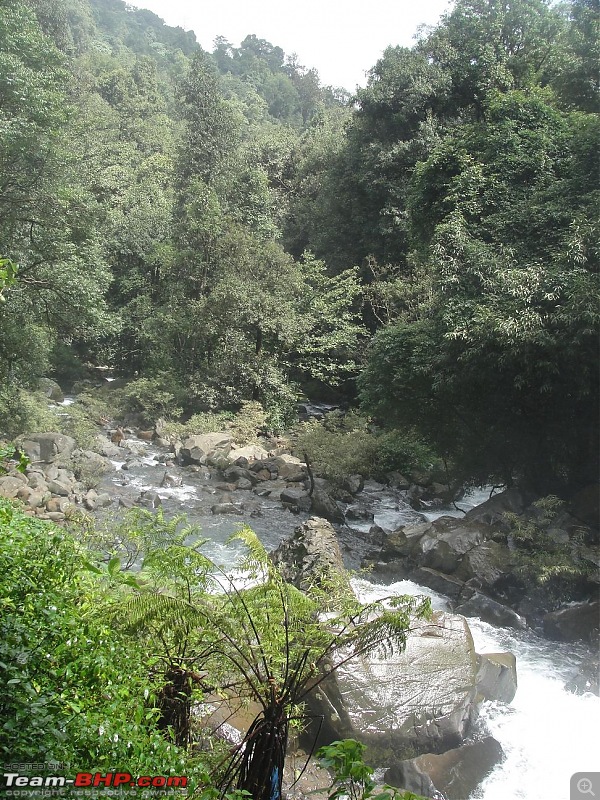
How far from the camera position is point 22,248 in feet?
45.9

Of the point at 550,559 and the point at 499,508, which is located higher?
the point at 499,508

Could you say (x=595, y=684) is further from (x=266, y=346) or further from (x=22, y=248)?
(x=266, y=346)

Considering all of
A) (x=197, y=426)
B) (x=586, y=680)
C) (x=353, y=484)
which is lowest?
(x=586, y=680)

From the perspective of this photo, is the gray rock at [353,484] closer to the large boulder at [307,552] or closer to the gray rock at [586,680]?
the large boulder at [307,552]

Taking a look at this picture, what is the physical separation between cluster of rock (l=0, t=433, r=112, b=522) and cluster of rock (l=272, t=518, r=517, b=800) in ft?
18.8

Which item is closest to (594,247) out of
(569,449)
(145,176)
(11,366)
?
(569,449)

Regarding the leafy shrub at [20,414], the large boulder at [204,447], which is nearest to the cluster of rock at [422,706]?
the leafy shrub at [20,414]

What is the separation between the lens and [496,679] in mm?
7715

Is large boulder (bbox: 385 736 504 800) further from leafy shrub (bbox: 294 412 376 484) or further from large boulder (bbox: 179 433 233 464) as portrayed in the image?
large boulder (bbox: 179 433 233 464)

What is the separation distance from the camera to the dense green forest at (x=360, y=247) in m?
12.4

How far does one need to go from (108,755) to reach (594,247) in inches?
440

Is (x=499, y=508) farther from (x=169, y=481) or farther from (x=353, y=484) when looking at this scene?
(x=169, y=481)

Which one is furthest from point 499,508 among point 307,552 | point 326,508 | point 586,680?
point 307,552

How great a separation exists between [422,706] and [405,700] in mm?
195
